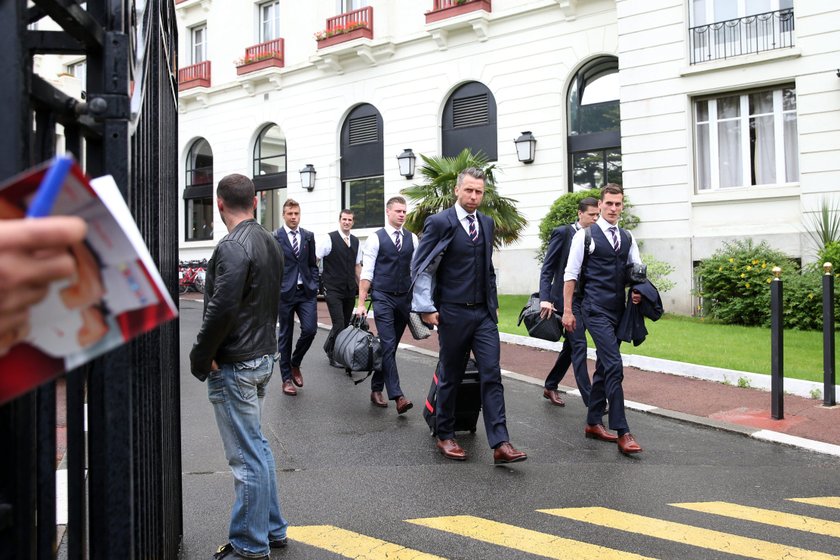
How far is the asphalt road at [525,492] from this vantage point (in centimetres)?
398

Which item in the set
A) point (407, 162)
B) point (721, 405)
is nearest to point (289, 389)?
point (721, 405)

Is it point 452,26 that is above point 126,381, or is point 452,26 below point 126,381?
above

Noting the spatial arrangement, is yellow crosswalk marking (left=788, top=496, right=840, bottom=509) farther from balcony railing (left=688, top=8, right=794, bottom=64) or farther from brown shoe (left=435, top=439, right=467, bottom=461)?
balcony railing (left=688, top=8, right=794, bottom=64)

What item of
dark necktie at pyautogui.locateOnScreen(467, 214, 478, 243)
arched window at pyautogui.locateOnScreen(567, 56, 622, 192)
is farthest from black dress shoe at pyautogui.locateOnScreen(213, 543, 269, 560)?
arched window at pyautogui.locateOnScreen(567, 56, 622, 192)

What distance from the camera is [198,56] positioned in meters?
30.8

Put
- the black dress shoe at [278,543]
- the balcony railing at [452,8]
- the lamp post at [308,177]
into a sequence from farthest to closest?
the lamp post at [308,177]
the balcony railing at [452,8]
the black dress shoe at [278,543]

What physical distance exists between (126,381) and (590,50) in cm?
1914

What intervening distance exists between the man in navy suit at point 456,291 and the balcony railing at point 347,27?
62.4 feet

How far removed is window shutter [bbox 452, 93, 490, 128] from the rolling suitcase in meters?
16.2

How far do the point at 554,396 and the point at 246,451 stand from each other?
4804 millimetres

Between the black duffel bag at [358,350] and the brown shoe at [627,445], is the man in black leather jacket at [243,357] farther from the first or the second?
the black duffel bag at [358,350]

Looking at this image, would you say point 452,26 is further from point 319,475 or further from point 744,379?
point 319,475

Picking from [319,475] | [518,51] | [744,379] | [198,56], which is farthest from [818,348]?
[198,56]

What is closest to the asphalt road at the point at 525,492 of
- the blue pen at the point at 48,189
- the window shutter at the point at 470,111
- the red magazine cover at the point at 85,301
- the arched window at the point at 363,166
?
the red magazine cover at the point at 85,301
